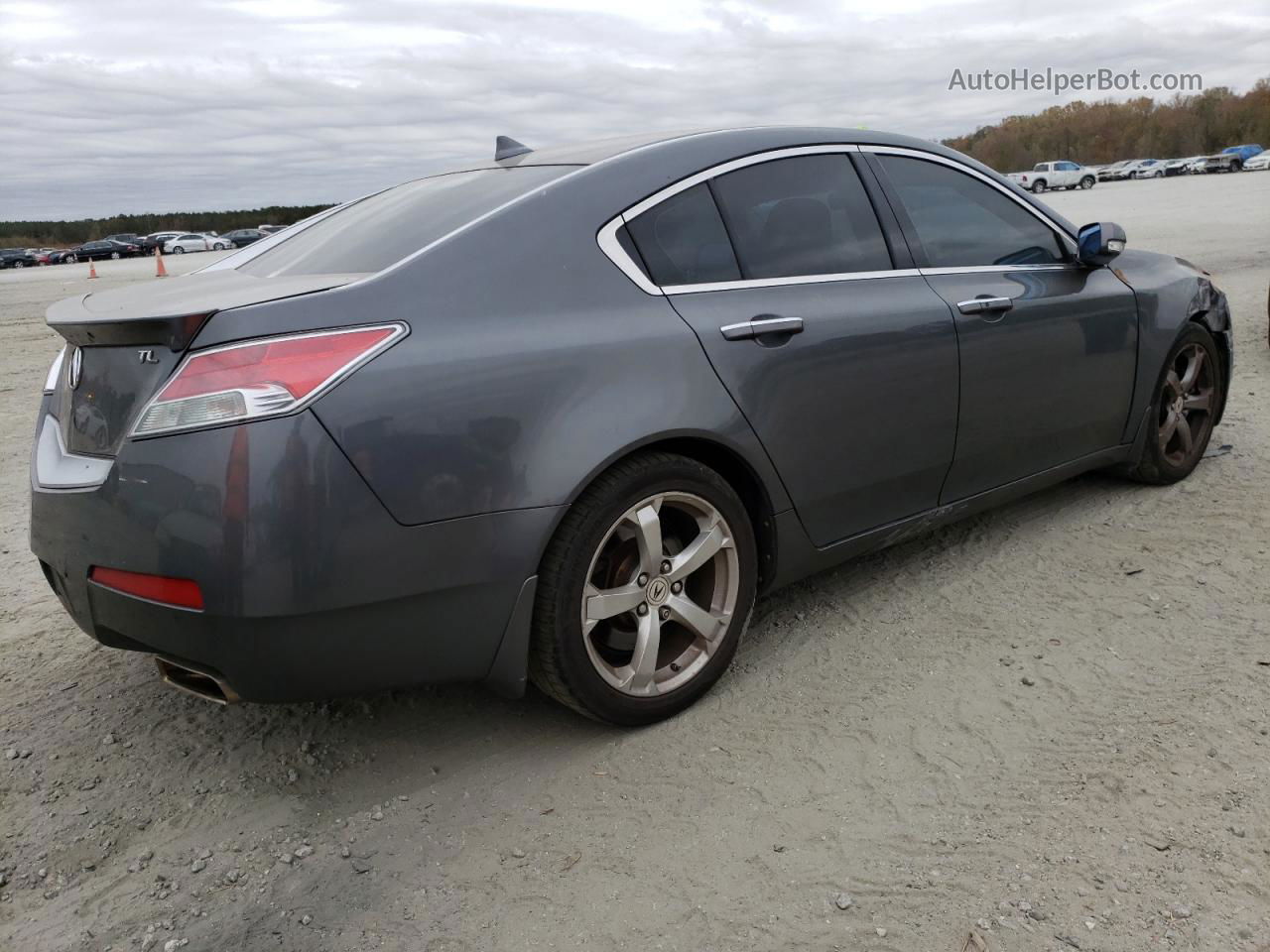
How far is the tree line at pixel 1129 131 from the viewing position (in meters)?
85.0

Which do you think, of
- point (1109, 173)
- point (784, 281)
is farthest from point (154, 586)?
point (1109, 173)

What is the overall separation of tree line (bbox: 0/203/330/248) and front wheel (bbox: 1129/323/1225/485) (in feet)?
236

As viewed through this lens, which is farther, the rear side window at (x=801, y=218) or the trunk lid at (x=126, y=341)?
the rear side window at (x=801, y=218)

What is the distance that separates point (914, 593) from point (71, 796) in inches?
108

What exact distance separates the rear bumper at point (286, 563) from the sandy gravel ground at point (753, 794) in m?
0.46

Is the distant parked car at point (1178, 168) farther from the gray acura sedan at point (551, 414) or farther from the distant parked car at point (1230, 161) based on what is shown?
the gray acura sedan at point (551, 414)

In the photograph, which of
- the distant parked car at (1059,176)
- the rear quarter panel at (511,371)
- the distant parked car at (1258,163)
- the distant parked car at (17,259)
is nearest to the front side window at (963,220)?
the rear quarter panel at (511,371)

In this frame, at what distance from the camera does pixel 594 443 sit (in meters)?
2.59

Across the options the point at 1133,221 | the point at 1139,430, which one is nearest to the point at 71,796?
the point at 1139,430

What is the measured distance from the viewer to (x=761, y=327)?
298 cm

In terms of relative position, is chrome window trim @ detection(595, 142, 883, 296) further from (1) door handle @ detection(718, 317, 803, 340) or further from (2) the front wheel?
(2) the front wheel

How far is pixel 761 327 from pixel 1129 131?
106 m

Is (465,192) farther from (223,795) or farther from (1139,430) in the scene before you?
(1139,430)

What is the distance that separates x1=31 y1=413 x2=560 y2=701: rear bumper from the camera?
2.22 meters
